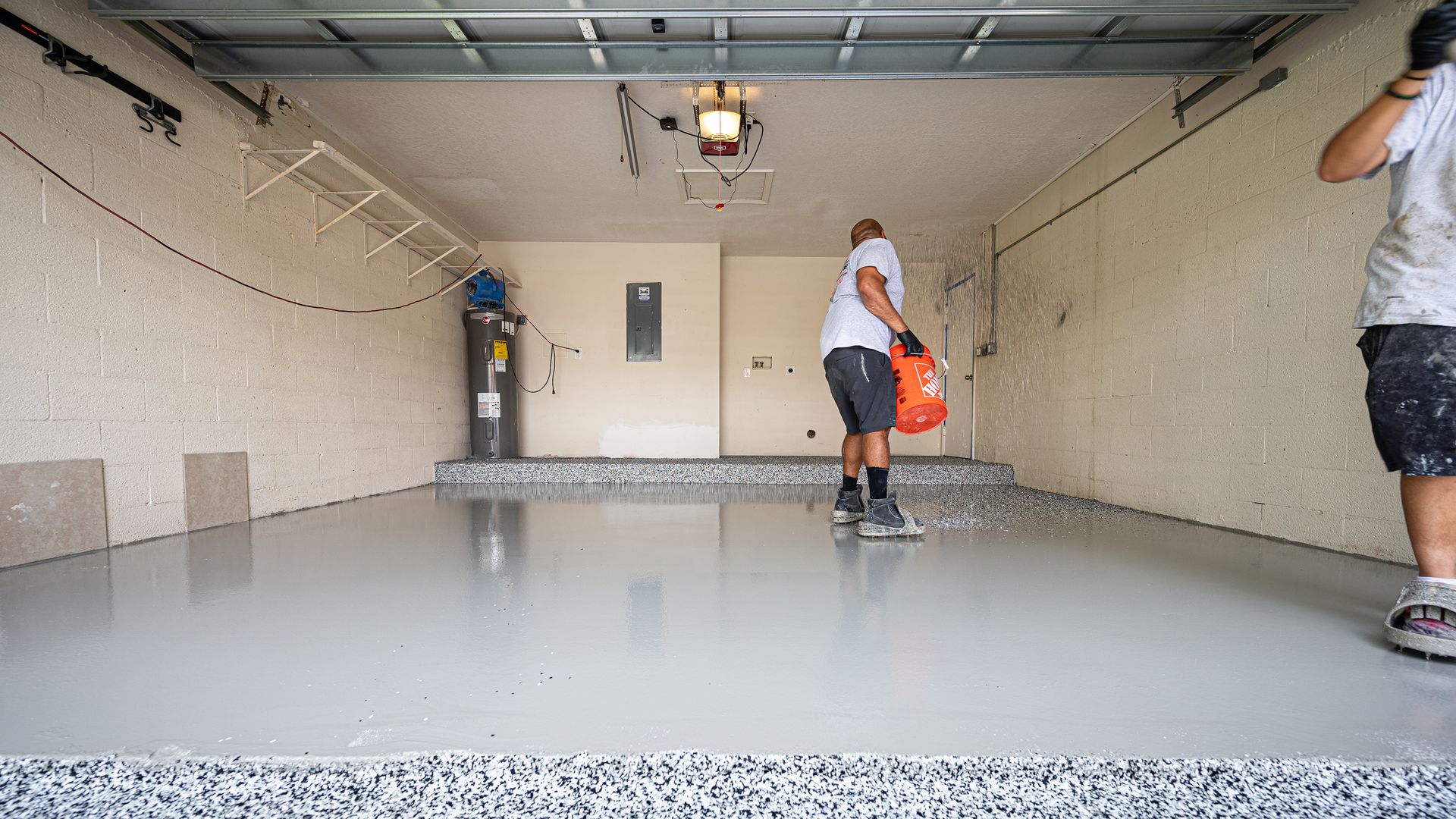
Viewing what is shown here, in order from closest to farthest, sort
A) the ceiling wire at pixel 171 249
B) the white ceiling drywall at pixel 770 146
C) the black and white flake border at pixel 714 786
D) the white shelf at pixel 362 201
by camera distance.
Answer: the black and white flake border at pixel 714 786 < the ceiling wire at pixel 171 249 < the white shelf at pixel 362 201 < the white ceiling drywall at pixel 770 146

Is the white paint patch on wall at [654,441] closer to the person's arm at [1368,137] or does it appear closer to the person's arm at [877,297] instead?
the person's arm at [877,297]

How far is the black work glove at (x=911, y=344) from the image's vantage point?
2.39m

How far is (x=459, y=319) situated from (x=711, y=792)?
543 cm

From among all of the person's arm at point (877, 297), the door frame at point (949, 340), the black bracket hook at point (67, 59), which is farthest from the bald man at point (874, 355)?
the door frame at point (949, 340)

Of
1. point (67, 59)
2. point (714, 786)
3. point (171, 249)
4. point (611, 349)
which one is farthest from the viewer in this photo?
point (611, 349)

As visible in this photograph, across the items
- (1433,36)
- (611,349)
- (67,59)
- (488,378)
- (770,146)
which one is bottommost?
(488,378)

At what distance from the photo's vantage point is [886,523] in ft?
7.89

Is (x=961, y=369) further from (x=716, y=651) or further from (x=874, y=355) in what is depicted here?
(x=716, y=651)

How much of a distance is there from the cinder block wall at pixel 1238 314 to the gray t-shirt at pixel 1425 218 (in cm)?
117

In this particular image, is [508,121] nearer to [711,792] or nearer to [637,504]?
[637,504]

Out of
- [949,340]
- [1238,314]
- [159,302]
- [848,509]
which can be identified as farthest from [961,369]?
[159,302]

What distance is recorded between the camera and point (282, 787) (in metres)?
0.75

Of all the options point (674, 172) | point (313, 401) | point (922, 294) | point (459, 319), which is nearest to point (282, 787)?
point (313, 401)

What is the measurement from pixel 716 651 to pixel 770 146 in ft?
11.2
